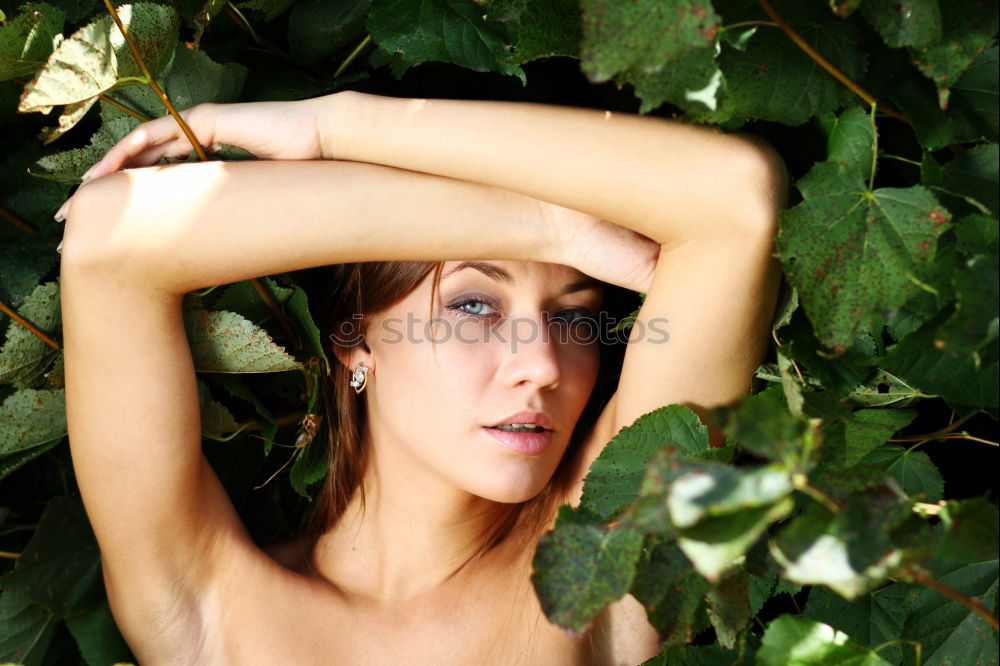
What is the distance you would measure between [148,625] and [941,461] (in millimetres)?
1414

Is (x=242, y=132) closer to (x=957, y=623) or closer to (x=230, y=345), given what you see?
(x=230, y=345)

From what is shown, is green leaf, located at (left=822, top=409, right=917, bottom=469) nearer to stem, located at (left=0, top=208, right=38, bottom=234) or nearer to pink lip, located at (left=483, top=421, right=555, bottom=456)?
pink lip, located at (left=483, top=421, right=555, bottom=456)

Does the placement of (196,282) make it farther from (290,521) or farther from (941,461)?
(941,461)

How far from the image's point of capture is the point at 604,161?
1.15m

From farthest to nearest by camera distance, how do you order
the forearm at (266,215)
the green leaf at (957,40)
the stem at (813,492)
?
the forearm at (266,215) < the green leaf at (957,40) < the stem at (813,492)

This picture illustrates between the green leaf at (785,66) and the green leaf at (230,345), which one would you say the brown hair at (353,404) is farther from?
the green leaf at (785,66)

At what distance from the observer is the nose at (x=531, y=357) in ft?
4.58

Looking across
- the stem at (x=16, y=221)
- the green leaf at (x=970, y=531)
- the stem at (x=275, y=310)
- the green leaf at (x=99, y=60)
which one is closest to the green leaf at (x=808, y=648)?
the green leaf at (x=970, y=531)

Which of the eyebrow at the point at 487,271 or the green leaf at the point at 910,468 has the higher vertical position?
the eyebrow at the point at 487,271

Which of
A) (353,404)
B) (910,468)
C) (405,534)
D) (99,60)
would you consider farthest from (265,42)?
(910,468)

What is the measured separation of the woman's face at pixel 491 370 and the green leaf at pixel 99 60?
0.51m

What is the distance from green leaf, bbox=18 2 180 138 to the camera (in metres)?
1.16

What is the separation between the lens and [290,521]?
1914 millimetres

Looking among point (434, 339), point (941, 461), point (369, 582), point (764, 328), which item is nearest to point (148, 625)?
point (369, 582)
